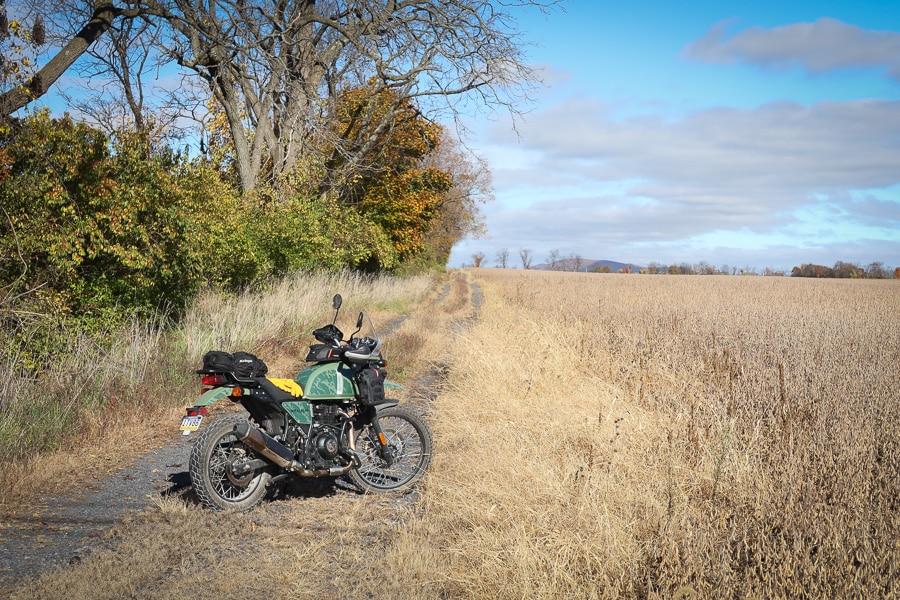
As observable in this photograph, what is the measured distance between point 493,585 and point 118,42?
19.0 metres

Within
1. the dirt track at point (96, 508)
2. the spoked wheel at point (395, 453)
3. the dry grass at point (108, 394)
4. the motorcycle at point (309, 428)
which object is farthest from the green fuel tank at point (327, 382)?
the dry grass at point (108, 394)

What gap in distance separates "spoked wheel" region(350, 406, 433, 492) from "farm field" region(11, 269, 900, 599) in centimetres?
21

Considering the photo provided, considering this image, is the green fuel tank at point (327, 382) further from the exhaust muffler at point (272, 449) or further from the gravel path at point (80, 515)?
the gravel path at point (80, 515)

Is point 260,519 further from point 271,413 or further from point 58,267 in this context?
point 58,267

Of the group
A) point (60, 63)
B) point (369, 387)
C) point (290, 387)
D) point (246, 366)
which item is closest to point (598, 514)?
point (369, 387)

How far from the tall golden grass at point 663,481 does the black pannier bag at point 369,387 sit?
0.93 m

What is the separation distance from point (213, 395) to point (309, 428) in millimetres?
900

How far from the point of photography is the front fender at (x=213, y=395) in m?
4.85

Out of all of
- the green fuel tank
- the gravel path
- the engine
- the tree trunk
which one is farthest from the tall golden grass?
the tree trunk

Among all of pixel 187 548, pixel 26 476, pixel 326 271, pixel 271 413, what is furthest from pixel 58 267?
pixel 326 271

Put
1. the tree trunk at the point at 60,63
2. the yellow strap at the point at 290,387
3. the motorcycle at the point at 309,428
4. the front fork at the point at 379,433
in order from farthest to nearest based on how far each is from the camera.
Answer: the tree trunk at the point at 60,63
the front fork at the point at 379,433
the yellow strap at the point at 290,387
the motorcycle at the point at 309,428

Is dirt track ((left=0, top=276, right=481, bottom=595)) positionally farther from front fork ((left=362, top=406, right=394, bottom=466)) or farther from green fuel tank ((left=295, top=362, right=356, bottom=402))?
green fuel tank ((left=295, top=362, right=356, bottom=402))

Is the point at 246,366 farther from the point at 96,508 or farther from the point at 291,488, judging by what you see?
the point at 96,508

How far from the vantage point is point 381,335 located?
15211 millimetres
